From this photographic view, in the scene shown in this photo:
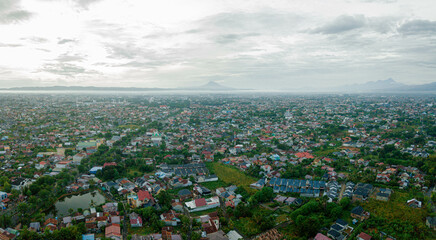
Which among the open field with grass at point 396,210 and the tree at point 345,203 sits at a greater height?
the tree at point 345,203

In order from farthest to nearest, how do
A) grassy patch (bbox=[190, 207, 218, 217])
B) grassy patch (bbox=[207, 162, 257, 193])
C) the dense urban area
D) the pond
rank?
grassy patch (bbox=[207, 162, 257, 193]) < the pond < grassy patch (bbox=[190, 207, 218, 217]) < the dense urban area

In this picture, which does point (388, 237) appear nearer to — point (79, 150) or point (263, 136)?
point (263, 136)

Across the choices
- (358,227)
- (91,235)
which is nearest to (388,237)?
(358,227)

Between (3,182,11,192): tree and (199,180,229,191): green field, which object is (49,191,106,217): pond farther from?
(199,180,229,191): green field

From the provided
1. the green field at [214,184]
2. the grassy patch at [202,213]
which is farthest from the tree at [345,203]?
the green field at [214,184]

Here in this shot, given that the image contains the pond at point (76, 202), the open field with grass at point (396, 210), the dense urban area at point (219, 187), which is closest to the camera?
the dense urban area at point (219, 187)

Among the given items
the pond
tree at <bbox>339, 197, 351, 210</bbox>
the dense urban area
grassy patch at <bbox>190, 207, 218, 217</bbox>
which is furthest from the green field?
tree at <bbox>339, 197, 351, 210</bbox>

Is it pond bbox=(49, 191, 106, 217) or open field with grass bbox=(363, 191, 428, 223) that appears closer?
open field with grass bbox=(363, 191, 428, 223)

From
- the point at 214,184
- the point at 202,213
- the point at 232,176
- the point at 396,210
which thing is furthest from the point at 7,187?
the point at 396,210

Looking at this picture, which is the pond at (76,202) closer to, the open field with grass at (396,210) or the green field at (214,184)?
the green field at (214,184)
